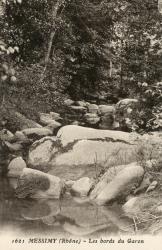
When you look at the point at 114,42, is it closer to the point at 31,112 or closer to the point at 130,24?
the point at 130,24

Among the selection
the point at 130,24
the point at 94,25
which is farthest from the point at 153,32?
the point at 94,25

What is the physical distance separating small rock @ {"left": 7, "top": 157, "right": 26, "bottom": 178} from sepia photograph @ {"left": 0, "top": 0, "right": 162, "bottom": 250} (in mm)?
15

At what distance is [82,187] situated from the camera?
4.72 meters

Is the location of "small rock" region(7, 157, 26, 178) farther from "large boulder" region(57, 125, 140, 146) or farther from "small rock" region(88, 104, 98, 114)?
"small rock" region(88, 104, 98, 114)

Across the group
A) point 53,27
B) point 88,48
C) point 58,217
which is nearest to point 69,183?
point 58,217

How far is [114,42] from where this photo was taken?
18.2 ft

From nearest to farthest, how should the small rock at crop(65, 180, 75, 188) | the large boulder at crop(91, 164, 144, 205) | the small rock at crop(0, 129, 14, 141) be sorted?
the large boulder at crop(91, 164, 144, 205) < the small rock at crop(65, 180, 75, 188) < the small rock at crop(0, 129, 14, 141)

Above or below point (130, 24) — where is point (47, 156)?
below

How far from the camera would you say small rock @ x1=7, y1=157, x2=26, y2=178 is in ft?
15.8

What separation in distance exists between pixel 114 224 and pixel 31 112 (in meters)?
1.67

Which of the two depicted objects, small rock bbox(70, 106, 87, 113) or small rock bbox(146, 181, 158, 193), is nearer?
small rock bbox(146, 181, 158, 193)

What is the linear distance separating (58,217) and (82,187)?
489 mm

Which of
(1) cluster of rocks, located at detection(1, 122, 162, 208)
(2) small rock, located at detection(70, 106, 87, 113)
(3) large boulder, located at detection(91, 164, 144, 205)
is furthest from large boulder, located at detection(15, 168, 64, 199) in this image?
(2) small rock, located at detection(70, 106, 87, 113)

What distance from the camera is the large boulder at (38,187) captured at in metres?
4.63
